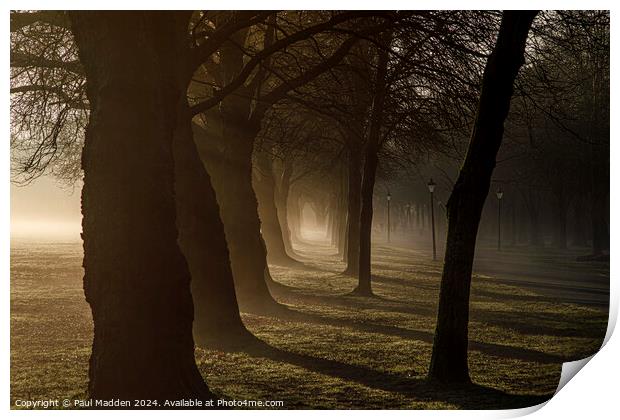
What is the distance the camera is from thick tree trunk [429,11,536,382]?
27.7ft

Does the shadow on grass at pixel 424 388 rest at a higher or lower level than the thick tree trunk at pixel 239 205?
lower

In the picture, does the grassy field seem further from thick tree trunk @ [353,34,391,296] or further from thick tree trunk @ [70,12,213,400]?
thick tree trunk @ [70,12,213,400]

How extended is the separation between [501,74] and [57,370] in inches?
258

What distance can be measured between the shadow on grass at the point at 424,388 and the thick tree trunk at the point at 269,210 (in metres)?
16.9

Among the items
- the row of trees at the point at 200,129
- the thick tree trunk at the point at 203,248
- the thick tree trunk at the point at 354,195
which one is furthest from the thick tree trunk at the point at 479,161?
the thick tree trunk at the point at 354,195

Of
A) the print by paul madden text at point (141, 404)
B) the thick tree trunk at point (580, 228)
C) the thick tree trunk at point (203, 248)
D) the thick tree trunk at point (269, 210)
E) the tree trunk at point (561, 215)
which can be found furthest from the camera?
the thick tree trunk at point (580, 228)

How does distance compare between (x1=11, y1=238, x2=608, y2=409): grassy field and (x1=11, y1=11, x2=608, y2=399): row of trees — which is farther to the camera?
(x1=11, y1=238, x2=608, y2=409): grassy field

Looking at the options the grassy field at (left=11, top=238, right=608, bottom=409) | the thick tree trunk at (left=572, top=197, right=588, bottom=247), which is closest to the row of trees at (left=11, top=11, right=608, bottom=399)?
the grassy field at (left=11, top=238, right=608, bottom=409)

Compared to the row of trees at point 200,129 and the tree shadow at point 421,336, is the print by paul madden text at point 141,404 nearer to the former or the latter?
the row of trees at point 200,129

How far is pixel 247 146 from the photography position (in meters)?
16.2

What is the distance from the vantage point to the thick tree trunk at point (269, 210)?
91.1 ft

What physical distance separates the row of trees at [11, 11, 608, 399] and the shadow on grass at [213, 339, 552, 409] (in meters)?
0.26

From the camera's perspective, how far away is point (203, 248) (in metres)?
12.2
